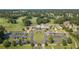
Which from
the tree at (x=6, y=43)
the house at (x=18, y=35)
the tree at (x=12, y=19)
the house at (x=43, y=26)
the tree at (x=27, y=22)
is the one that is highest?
the tree at (x=12, y=19)

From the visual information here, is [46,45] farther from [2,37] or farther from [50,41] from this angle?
[2,37]

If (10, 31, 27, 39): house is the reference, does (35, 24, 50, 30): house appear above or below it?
above

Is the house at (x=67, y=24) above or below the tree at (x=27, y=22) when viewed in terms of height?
below

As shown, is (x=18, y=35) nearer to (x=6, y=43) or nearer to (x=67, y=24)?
(x=6, y=43)

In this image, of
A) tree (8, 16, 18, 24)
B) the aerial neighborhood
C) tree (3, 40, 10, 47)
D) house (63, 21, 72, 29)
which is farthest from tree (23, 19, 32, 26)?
house (63, 21, 72, 29)

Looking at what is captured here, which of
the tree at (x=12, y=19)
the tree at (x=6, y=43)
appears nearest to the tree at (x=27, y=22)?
the tree at (x=12, y=19)

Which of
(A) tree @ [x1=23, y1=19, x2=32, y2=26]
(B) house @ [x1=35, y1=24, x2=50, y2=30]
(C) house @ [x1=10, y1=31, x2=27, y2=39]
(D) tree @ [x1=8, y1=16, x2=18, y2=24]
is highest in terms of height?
(D) tree @ [x1=8, y1=16, x2=18, y2=24]

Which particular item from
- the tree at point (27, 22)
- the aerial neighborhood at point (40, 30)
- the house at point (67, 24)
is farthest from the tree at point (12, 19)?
the house at point (67, 24)

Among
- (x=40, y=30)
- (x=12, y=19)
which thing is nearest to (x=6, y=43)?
(x=12, y=19)

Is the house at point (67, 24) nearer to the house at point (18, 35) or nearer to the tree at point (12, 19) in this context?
the house at point (18, 35)

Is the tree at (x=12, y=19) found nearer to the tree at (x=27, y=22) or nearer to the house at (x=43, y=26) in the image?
the tree at (x=27, y=22)

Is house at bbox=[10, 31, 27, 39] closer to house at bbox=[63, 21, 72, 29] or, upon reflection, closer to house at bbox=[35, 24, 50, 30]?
house at bbox=[35, 24, 50, 30]

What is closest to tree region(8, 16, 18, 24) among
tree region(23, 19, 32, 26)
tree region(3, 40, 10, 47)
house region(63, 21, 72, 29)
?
tree region(23, 19, 32, 26)

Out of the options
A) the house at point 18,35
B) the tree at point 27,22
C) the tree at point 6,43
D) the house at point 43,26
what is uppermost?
the tree at point 27,22
